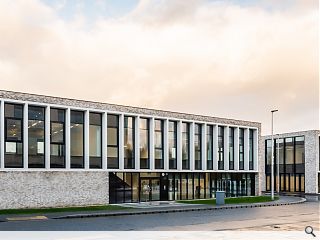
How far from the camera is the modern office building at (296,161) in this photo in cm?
5566

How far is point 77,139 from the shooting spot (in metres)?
34.8

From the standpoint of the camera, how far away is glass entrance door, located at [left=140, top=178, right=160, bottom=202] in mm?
38844

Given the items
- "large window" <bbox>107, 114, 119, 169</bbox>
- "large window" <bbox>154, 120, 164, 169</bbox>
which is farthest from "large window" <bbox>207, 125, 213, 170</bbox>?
"large window" <bbox>107, 114, 119, 169</bbox>

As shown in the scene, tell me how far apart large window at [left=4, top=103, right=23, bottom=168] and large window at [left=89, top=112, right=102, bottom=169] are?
5.54 meters

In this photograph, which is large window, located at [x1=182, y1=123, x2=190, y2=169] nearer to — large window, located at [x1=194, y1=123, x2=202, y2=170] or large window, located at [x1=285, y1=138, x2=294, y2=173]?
large window, located at [x1=194, y1=123, x2=202, y2=170]

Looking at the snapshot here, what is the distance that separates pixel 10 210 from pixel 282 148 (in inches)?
1562

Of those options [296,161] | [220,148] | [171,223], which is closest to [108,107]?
[220,148]

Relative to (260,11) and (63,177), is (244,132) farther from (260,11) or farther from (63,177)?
(260,11)

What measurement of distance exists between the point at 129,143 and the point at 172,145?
15.2ft

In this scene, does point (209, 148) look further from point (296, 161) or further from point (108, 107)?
point (296, 161)

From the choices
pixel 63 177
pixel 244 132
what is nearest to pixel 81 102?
pixel 63 177

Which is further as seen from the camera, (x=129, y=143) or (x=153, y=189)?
(x=153, y=189)

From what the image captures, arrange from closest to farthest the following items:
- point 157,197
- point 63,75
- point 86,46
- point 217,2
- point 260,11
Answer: point 217,2
point 260,11
point 86,46
point 63,75
point 157,197

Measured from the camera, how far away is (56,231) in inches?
780
